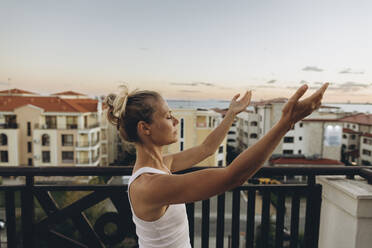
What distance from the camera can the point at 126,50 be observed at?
889 inches

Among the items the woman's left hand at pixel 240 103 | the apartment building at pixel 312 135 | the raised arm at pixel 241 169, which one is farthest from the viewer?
the apartment building at pixel 312 135

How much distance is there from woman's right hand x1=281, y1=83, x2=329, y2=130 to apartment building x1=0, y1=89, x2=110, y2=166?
21271mm

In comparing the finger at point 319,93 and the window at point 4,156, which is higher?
the finger at point 319,93

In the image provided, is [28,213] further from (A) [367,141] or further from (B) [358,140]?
(B) [358,140]

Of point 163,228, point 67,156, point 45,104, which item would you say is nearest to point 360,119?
point 67,156

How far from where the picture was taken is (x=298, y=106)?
0.70 m

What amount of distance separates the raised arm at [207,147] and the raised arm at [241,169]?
0.46 metres

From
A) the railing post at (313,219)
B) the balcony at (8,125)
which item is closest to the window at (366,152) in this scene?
the railing post at (313,219)

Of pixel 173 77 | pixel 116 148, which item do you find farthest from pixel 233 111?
pixel 116 148

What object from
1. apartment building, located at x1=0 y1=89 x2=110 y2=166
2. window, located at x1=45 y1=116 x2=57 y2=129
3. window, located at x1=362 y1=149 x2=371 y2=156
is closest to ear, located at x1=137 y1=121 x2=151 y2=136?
apartment building, located at x1=0 y1=89 x2=110 y2=166

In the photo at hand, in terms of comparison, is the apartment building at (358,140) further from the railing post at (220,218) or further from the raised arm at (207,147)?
the raised arm at (207,147)

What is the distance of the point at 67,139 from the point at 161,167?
21.9m

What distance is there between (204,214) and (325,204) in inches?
29.5

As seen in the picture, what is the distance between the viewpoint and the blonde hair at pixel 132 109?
89cm
